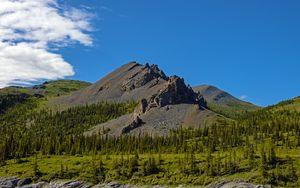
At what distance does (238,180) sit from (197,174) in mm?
19983

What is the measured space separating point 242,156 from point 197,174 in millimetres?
23845

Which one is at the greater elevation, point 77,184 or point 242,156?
point 242,156

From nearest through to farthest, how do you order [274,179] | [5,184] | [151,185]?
[274,179]
[151,185]
[5,184]

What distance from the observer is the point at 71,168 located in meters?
200

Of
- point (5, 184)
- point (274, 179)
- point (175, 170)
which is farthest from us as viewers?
point (5, 184)

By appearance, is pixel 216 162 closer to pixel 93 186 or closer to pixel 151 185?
pixel 151 185

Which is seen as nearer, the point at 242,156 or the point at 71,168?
the point at 242,156

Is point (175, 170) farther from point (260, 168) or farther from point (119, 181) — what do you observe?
point (260, 168)

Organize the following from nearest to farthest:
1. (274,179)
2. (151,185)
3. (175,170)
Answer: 1. (274,179)
2. (151,185)
3. (175,170)

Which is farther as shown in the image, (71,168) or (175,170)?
(71,168)

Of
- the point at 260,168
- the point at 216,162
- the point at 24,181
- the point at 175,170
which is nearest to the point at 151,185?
the point at 175,170

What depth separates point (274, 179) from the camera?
5886 inches

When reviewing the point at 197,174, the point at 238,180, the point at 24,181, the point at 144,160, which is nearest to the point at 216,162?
the point at 197,174

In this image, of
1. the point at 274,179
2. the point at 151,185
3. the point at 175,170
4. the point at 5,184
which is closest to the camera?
the point at 274,179
